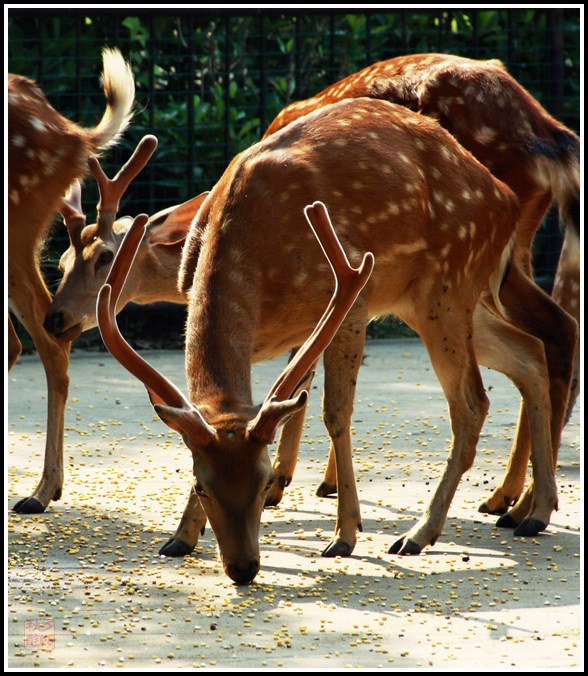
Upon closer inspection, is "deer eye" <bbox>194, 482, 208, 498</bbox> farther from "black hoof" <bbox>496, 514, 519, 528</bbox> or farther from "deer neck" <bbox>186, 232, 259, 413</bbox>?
"black hoof" <bbox>496, 514, 519, 528</bbox>

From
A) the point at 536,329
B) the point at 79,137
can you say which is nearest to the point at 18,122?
the point at 79,137

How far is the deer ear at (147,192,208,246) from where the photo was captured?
20.2 ft

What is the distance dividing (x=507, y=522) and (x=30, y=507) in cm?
210

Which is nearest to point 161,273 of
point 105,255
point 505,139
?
point 105,255

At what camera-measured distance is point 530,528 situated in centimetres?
530

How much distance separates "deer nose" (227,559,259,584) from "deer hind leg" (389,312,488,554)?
3.46 feet

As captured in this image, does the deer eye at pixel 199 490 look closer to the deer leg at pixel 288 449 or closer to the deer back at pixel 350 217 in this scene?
the deer back at pixel 350 217

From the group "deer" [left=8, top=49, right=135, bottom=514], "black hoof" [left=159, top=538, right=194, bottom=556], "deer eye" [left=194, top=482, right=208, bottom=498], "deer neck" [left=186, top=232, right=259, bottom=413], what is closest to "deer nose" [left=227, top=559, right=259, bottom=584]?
"deer eye" [left=194, top=482, right=208, bottom=498]

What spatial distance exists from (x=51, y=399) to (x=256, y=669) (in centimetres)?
229

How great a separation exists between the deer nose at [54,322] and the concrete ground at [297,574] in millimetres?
765

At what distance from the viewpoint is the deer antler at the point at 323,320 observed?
435 cm

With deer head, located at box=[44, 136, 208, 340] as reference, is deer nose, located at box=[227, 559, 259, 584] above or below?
below

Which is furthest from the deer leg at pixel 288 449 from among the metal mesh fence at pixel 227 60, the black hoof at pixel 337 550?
the metal mesh fence at pixel 227 60

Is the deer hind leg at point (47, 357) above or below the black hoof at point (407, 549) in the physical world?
above
